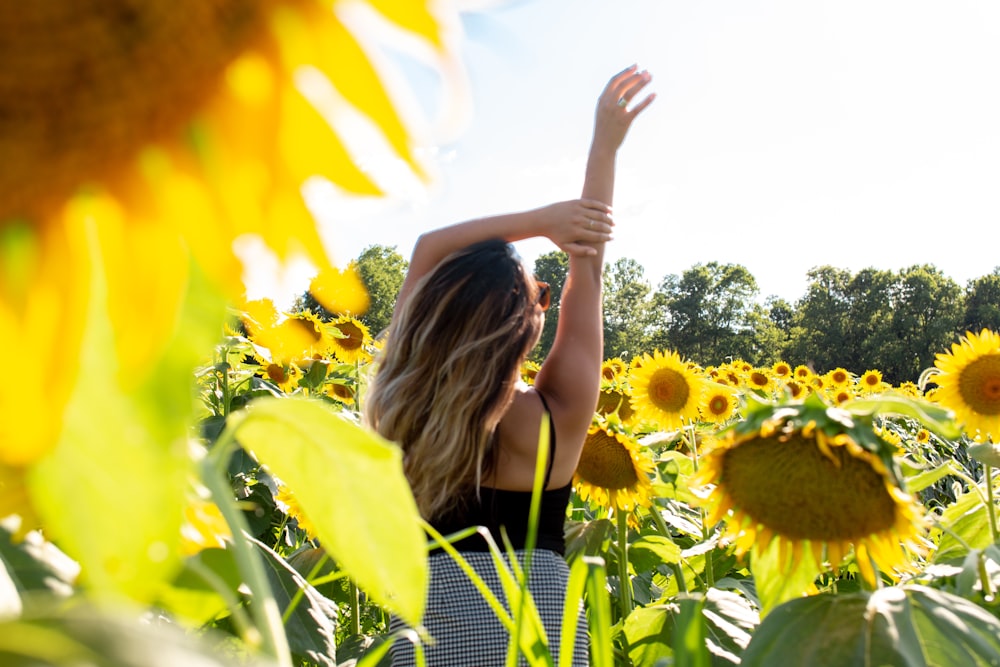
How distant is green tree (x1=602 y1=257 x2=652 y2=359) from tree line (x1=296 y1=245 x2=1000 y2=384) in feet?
0.15

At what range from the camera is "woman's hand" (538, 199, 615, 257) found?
1602mm

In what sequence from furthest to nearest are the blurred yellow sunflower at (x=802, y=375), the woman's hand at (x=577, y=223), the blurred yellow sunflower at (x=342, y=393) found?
the blurred yellow sunflower at (x=802, y=375)
the blurred yellow sunflower at (x=342, y=393)
the woman's hand at (x=577, y=223)

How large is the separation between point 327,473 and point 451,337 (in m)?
1.47

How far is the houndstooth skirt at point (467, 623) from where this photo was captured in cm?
139

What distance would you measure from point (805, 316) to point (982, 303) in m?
5.90

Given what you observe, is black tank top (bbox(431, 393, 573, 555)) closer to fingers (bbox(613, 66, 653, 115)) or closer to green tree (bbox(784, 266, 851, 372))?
fingers (bbox(613, 66, 653, 115))

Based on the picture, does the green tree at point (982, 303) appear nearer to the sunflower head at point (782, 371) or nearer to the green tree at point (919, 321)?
the green tree at point (919, 321)

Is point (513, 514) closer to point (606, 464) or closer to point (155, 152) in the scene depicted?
point (606, 464)

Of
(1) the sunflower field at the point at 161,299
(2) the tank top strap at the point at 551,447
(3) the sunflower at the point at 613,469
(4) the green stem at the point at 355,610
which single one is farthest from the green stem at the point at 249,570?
(4) the green stem at the point at 355,610

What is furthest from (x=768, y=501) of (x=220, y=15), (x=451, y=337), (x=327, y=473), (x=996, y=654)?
(x=451, y=337)

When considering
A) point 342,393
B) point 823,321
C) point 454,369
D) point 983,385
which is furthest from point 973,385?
point 823,321

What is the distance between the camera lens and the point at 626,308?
3634cm

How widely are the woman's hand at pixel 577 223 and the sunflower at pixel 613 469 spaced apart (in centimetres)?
57

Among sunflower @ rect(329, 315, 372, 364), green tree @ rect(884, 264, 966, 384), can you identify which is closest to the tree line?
green tree @ rect(884, 264, 966, 384)
